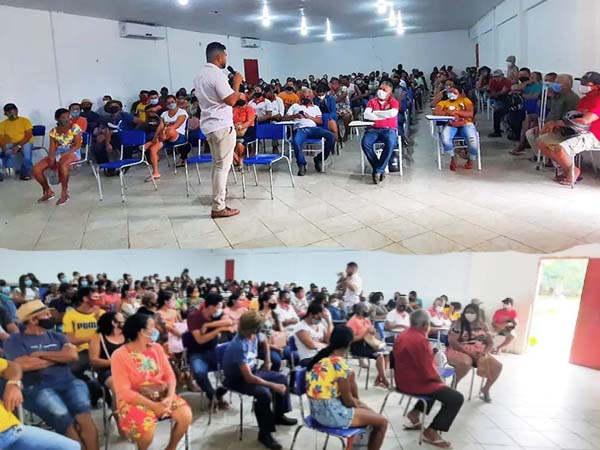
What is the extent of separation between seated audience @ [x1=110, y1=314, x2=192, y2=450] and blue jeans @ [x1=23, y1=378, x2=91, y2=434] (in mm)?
141

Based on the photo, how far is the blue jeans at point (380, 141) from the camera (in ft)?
10.7

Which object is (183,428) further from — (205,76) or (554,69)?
(554,69)

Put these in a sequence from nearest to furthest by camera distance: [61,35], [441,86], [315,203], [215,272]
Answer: [215,272]
[61,35]
[315,203]
[441,86]

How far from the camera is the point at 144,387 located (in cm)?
177

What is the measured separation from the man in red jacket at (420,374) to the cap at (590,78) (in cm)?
165

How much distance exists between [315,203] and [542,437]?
1334 mm

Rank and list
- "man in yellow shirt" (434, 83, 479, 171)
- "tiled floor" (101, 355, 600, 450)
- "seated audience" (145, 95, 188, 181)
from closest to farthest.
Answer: "tiled floor" (101, 355, 600, 450) < "seated audience" (145, 95, 188, 181) < "man in yellow shirt" (434, 83, 479, 171)

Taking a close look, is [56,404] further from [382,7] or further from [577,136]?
[577,136]

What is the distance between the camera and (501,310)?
1.74m

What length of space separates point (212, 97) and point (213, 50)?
32cm

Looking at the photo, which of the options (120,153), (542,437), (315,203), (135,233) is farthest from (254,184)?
(542,437)

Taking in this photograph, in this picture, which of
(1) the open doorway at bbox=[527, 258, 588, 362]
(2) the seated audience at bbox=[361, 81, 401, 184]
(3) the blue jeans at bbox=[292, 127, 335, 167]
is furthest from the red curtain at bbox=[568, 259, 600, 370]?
(3) the blue jeans at bbox=[292, 127, 335, 167]

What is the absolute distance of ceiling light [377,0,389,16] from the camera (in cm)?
255

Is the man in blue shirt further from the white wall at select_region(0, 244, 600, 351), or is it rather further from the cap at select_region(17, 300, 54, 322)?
the cap at select_region(17, 300, 54, 322)
